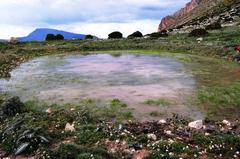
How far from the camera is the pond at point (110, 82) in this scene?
2219cm

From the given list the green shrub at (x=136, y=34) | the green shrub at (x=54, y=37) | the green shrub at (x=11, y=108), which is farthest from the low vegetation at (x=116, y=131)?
the green shrub at (x=54, y=37)

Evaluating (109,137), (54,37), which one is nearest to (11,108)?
(109,137)

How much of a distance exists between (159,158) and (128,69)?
1837 cm

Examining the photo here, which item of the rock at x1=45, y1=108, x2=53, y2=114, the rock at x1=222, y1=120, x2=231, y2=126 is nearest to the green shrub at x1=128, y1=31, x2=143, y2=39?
the rock at x1=45, y1=108, x2=53, y2=114

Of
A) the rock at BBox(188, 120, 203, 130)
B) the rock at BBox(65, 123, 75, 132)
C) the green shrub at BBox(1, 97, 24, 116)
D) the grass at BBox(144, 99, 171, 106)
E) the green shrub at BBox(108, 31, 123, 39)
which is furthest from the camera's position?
the green shrub at BBox(108, 31, 123, 39)

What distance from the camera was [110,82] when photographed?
2672 centimetres

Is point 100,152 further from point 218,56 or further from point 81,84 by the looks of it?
point 218,56

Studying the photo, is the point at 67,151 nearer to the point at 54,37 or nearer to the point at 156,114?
the point at 156,114

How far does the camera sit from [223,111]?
19.7 metres

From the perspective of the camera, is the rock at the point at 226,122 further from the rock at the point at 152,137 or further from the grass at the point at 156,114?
the rock at the point at 152,137

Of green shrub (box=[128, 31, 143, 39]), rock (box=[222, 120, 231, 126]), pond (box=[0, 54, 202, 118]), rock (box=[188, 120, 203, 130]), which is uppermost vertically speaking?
rock (box=[188, 120, 203, 130])

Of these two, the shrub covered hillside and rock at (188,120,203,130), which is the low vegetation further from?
rock at (188,120,203,130)

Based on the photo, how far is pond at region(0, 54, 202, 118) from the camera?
2219 cm

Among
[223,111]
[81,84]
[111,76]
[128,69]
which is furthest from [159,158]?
[128,69]
